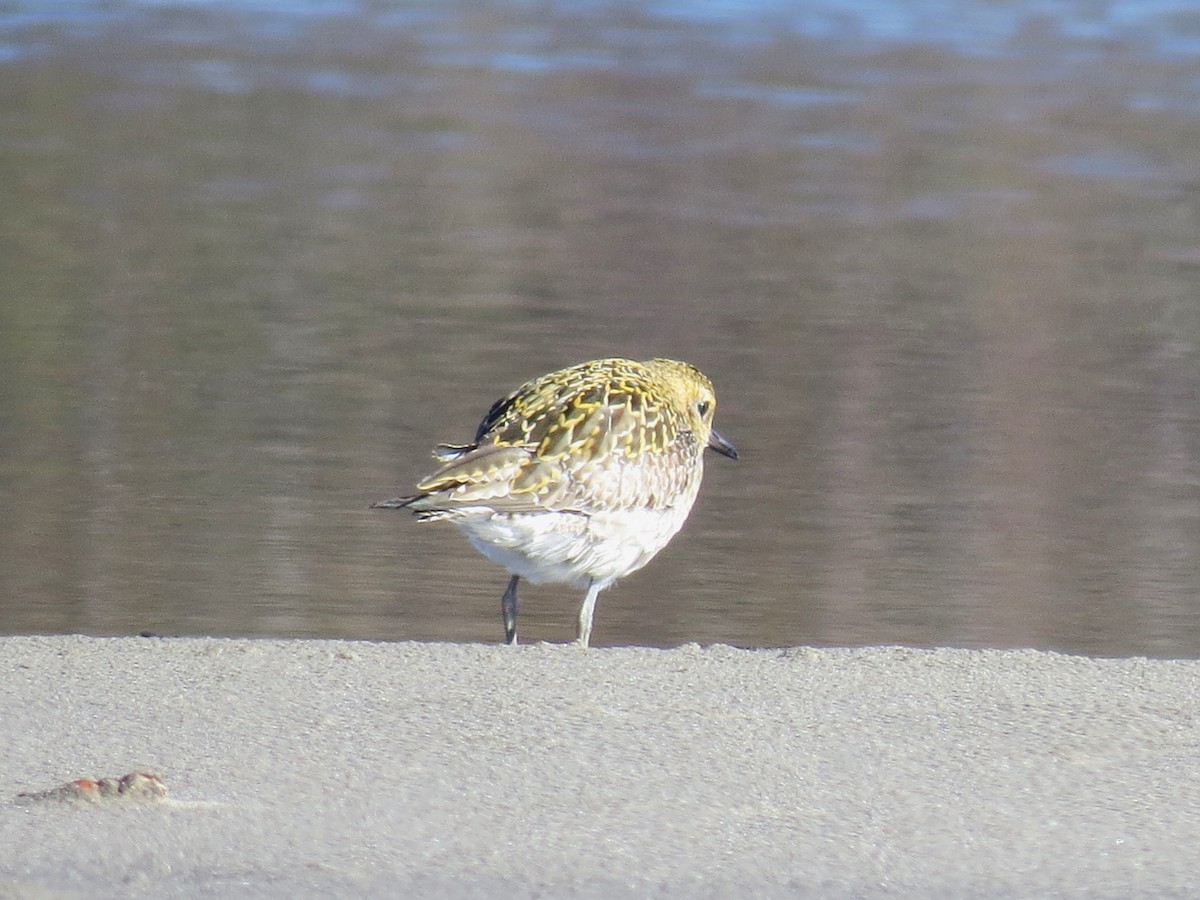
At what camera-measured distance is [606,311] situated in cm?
1241

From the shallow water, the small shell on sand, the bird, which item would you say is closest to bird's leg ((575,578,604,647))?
the bird

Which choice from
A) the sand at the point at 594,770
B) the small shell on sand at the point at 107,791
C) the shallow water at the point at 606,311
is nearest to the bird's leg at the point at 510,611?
the shallow water at the point at 606,311

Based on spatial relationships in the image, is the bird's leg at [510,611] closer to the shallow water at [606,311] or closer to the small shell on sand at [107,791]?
the shallow water at [606,311]

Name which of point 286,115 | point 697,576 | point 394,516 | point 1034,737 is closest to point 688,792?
point 1034,737

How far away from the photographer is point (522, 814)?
4707 millimetres

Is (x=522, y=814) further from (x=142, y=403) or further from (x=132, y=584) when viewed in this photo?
(x=142, y=403)

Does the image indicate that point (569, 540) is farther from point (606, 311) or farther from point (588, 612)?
point (606, 311)

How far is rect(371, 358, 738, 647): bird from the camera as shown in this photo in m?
6.61

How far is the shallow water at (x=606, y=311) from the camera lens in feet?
25.5

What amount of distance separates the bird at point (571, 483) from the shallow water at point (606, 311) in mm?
393

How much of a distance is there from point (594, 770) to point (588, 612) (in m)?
1.96

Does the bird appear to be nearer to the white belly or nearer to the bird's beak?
the white belly

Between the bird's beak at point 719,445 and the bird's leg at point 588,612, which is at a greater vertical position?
the bird's beak at point 719,445

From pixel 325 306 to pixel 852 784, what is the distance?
7525 mm
